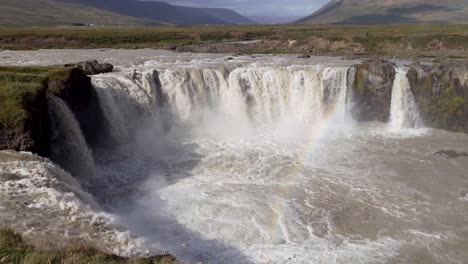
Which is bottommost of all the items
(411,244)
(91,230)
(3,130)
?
(411,244)

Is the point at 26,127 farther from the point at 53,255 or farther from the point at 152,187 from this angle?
the point at 53,255

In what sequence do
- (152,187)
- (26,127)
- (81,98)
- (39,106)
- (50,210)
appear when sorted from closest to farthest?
(50,210), (26,127), (39,106), (152,187), (81,98)

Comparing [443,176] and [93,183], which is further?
[443,176]

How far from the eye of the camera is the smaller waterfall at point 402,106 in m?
36.9

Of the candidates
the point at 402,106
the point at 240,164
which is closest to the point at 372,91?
the point at 402,106

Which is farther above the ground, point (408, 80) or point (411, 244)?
point (408, 80)

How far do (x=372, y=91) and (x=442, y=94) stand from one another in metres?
5.95

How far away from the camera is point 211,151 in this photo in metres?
28.7

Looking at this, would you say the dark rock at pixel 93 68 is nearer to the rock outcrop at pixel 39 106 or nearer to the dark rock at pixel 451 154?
the rock outcrop at pixel 39 106

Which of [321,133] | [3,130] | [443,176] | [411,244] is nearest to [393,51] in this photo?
[321,133]

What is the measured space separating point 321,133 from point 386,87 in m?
8.50

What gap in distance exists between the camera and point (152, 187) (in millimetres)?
22406

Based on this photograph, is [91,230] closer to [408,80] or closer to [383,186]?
[383,186]

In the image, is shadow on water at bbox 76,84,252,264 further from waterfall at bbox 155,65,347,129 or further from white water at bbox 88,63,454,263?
waterfall at bbox 155,65,347,129
